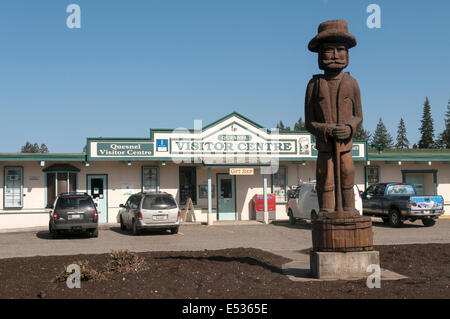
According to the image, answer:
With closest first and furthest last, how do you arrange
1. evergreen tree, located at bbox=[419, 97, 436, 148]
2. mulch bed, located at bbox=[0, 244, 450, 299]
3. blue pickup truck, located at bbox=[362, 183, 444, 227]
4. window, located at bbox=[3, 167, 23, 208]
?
1. mulch bed, located at bbox=[0, 244, 450, 299]
2. blue pickup truck, located at bbox=[362, 183, 444, 227]
3. window, located at bbox=[3, 167, 23, 208]
4. evergreen tree, located at bbox=[419, 97, 436, 148]

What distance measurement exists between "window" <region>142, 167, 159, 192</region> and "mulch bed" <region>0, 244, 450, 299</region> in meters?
12.0

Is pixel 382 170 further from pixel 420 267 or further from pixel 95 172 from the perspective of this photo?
pixel 420 267

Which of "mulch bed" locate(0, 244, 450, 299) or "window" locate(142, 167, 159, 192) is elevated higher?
"window" locate(142, 167, 159, 192)

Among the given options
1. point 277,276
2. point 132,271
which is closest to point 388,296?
point 277,276

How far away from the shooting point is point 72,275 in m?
7.41

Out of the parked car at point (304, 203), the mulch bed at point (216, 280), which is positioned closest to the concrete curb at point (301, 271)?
the mulch bed at point (216, 280)

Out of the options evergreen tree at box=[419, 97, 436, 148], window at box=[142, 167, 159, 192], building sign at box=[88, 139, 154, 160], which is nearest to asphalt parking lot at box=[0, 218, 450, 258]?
window at box=[142, 167, 159, 192]

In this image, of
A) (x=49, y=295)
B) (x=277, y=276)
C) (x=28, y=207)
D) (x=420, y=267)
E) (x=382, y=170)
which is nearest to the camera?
(x=49, y=295)

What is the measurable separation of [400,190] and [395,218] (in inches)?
67.1

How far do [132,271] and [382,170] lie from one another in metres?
19.5

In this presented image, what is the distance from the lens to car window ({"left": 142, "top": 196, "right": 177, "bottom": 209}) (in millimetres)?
17016

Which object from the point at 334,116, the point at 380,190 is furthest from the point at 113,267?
the point at 380,190

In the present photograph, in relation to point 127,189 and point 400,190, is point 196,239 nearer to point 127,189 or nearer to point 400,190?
point 127,189

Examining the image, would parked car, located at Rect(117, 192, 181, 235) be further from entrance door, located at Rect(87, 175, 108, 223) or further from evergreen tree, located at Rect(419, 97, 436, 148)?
evergreen tree, located at Rect(419, 97, 436, 148)
